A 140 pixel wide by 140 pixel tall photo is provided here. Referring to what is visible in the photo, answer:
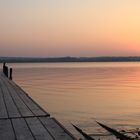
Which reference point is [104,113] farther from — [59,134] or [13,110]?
[59,134]

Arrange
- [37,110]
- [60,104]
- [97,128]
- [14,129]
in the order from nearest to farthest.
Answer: [14,129]
[37,110]
[97,128]
[60,104]

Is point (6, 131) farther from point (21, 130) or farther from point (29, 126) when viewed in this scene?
point (29, 126)

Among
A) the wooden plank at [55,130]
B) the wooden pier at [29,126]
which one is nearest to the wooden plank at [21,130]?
the wooden pier at [29,126]

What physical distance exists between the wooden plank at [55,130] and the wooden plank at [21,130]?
1.77 ft

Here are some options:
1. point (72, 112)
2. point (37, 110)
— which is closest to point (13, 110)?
point (37, 110)

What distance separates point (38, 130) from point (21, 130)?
44cm

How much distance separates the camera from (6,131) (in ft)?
28.6

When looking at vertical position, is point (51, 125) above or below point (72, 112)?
above

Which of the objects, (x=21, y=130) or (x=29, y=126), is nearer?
(x=21, y=130)

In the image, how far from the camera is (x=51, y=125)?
9.38 metres

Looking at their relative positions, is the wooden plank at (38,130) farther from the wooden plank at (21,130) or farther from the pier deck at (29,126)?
the wooden plank at (21,130)

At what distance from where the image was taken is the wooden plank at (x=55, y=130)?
7978 millimetres

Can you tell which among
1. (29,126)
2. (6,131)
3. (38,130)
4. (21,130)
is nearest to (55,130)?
(38,130)

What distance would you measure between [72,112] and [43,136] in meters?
16.9
